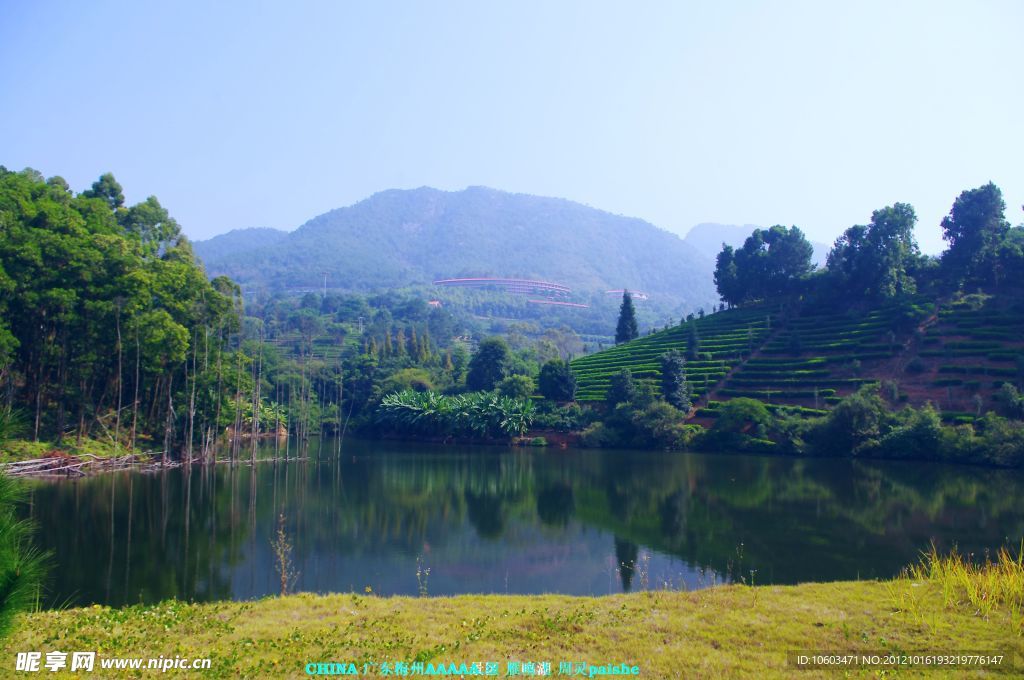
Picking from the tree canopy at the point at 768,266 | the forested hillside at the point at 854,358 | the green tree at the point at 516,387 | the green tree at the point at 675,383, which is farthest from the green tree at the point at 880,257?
the green tree at the point at 516,387

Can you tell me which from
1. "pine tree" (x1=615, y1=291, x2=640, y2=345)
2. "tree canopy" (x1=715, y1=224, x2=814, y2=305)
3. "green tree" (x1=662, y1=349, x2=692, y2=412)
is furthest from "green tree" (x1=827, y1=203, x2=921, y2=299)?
"pine tree" (x1=615, y1=291, x2=640, y2=345)

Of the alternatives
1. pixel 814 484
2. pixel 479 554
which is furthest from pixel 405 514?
pixel 814 484

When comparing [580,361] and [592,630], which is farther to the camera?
[580,361]

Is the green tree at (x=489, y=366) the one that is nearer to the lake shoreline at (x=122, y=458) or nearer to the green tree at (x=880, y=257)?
the lake shoreline at (x=122, y=458)

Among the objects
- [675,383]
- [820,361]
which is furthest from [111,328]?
[820,361]

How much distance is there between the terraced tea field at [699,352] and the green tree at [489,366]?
6.37 meters

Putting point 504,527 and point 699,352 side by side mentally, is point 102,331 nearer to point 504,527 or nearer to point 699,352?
point 504,527

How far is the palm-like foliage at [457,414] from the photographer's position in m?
47.5

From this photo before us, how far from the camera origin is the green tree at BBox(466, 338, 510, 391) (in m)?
57.7

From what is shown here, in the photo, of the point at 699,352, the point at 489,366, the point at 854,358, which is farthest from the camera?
the point at 489,366

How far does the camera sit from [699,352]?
5294 centimetres

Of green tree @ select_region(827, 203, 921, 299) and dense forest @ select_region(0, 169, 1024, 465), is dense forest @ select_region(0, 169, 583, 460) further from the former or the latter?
green tree @ select_region(827, 203, 921, 299)

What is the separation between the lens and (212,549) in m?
16.6

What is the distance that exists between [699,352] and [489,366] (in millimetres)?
17722
